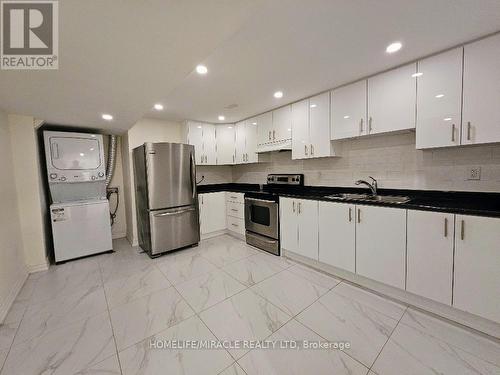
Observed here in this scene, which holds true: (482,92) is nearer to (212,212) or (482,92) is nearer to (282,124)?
(282,124)

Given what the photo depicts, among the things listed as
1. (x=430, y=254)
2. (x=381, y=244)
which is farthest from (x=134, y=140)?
(x=430, y=254)

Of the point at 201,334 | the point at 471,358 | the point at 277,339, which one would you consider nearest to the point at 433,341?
the point at 471,358

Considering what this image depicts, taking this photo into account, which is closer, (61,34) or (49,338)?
(61,34)

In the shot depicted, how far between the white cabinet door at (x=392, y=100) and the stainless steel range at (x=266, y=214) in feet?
4.30

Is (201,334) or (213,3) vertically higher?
(213,3)

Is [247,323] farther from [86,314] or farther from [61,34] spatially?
[61,34]

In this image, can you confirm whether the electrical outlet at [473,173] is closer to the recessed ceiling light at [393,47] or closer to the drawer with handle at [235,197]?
the recessed ceiling light at [393,47]

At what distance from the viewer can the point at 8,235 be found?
2.08 m

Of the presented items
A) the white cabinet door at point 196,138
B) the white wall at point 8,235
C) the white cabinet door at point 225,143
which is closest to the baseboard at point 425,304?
the white cabinet door at point 225,143

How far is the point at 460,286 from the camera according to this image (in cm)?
149

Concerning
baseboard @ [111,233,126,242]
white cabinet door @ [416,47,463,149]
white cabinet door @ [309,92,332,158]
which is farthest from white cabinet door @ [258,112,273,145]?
baseboard @ [111,233,126,242]

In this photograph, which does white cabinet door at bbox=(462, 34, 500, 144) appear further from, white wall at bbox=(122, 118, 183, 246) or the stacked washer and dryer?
the stacked washer and dryer

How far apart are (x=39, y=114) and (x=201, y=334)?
3.10 meters

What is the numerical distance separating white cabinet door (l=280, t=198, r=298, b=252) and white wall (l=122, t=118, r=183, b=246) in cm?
250
